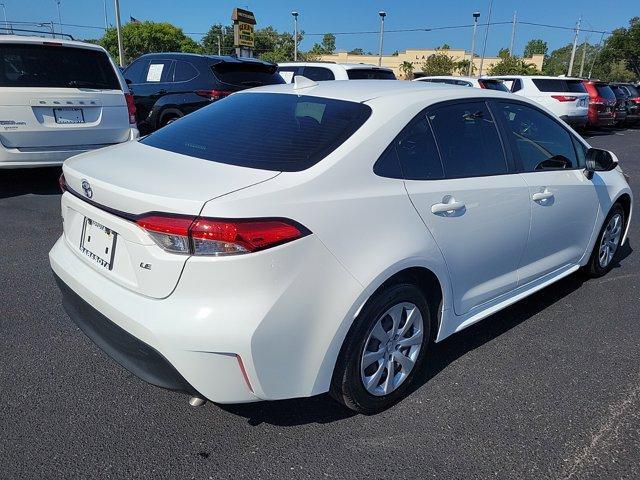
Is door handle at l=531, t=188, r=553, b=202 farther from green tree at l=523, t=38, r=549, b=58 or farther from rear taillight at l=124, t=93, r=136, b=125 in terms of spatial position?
green tree at l=523, t=38, r=549, b=58

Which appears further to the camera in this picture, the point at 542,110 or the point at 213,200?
the point at 542,110

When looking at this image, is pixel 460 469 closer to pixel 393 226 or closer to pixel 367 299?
pixel 367 299

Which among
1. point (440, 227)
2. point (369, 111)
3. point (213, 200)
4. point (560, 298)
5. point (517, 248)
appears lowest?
point (560, 298)

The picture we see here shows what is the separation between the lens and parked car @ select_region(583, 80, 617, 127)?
16.9 meters

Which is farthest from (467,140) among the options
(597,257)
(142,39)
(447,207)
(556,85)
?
(142,39)

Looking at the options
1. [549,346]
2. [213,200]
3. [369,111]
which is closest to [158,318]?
[213,200]

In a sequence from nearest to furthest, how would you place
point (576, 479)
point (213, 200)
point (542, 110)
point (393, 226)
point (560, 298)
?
point (213, 200) → point (576, 479) → point (393, 226) → point (542, 110) → point (560, 298)

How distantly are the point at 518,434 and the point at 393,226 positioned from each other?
46.0 inches

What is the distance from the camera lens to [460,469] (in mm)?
2264

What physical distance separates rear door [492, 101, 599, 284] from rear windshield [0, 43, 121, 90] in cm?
494

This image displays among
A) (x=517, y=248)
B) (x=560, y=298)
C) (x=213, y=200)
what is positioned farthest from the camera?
(x=560, y=298)

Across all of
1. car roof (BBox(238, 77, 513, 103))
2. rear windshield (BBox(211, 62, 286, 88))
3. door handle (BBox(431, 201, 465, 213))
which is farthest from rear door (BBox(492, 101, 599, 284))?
rear windshield (BBox(211, 62, 286, 88))

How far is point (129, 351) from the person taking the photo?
221cm

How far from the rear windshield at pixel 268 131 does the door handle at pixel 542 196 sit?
1.33 m
